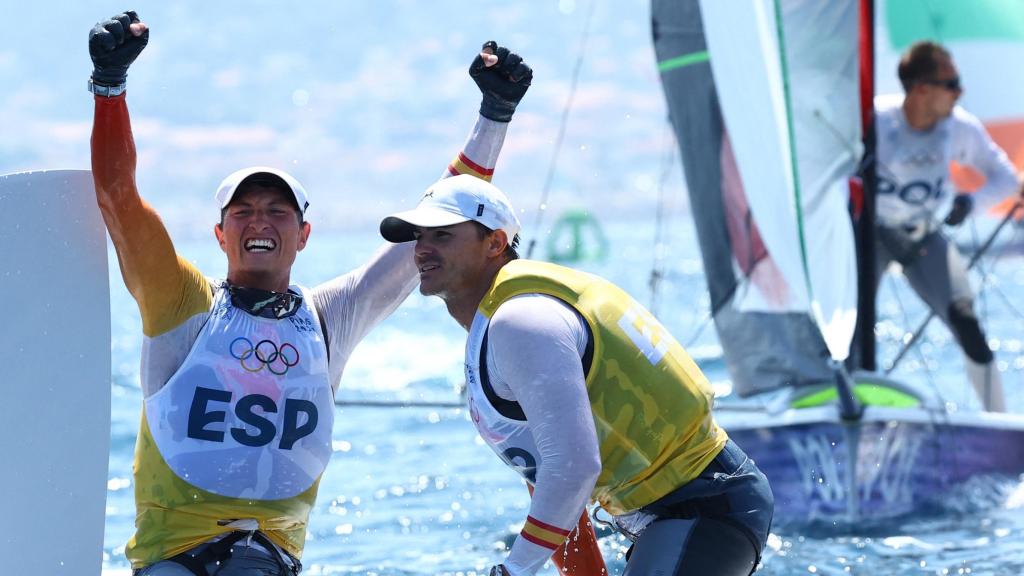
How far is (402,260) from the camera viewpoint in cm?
329

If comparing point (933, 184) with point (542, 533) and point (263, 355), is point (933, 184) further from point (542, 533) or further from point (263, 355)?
point (542, 533)

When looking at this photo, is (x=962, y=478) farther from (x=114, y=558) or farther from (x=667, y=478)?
(x=667, y=478)

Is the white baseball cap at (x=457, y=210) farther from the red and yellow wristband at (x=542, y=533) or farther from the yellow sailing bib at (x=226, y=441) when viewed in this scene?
the red and yellow wristband at (x=542, y=533)

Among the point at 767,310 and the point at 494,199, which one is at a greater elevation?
the point at 494,199

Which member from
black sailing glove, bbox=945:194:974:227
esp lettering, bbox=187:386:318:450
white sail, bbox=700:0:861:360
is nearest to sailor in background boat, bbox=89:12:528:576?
esp lettering, bbox=187:386:318:450

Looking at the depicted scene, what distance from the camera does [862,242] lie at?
23.9 feet

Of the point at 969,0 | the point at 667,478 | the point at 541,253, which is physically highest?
the point at 969,0

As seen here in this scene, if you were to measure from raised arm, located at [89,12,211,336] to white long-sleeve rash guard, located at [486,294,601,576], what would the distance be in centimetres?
80

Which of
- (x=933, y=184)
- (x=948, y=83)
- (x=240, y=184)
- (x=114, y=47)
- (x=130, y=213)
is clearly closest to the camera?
(x=114, y=47)

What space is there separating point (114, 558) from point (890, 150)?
4.24 metres

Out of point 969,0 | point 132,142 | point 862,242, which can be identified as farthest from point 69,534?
point 969,0

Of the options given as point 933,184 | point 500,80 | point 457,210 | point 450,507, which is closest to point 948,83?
point 933,184

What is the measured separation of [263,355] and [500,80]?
0.85 m

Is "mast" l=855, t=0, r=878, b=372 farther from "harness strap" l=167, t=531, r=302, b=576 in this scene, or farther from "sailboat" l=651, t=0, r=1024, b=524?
"harness strap" l=167, t=531, r=302, b=576
